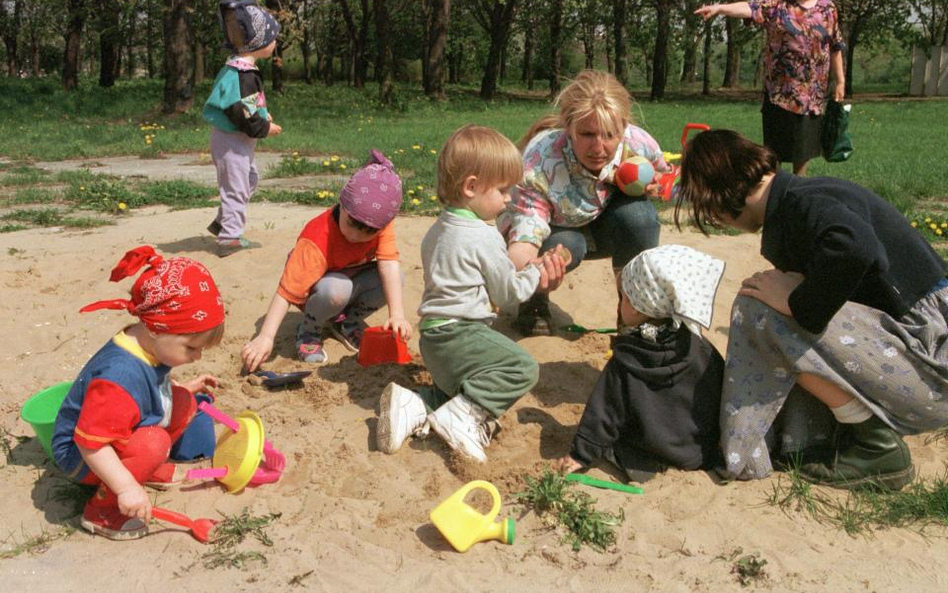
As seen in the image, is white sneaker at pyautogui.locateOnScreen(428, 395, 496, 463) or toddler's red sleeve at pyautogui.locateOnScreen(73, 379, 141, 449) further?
white sneaker at pyautogui.locateOnScreen(428, 395, 496, 463)

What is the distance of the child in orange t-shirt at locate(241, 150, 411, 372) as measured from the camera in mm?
3664

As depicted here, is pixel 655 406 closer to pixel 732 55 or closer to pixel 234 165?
pixel 234 165

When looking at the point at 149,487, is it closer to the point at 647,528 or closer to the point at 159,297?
the point at 159,297

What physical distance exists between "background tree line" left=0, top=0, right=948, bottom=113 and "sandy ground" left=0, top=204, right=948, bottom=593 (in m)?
11.4

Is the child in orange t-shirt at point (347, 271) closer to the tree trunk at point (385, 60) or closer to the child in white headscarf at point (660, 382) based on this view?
the child in white headscarf at point (660, 382)

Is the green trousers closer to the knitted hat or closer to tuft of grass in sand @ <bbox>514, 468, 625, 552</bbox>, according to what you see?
tuft of grass in sand @ <bbox>514, 468, 625, 552</bbox>

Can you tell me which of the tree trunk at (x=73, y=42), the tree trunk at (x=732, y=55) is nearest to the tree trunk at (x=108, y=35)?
the tree trunk at (x=73, y=42)

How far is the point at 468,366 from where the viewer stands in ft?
10.4

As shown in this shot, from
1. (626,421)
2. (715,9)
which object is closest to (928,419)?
(626,421)

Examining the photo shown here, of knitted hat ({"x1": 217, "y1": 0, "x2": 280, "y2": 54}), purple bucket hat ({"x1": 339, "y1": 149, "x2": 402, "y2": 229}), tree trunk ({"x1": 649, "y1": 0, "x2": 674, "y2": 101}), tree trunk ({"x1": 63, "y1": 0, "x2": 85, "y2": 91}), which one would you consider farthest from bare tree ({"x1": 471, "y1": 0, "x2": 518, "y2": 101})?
purple bucket hat ({"x1": 339, "y1": 149, "x2": 402, "y2": 229})

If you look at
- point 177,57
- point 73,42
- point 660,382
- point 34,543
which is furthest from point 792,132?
point 73,42

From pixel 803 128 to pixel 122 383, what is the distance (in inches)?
190

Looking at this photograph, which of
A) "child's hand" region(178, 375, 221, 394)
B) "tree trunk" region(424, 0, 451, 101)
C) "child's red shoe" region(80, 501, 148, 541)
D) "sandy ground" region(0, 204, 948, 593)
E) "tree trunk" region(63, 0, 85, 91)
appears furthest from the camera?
"tree trunk" region(63, 0, 85, 91)

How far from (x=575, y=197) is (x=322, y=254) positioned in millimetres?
1189
